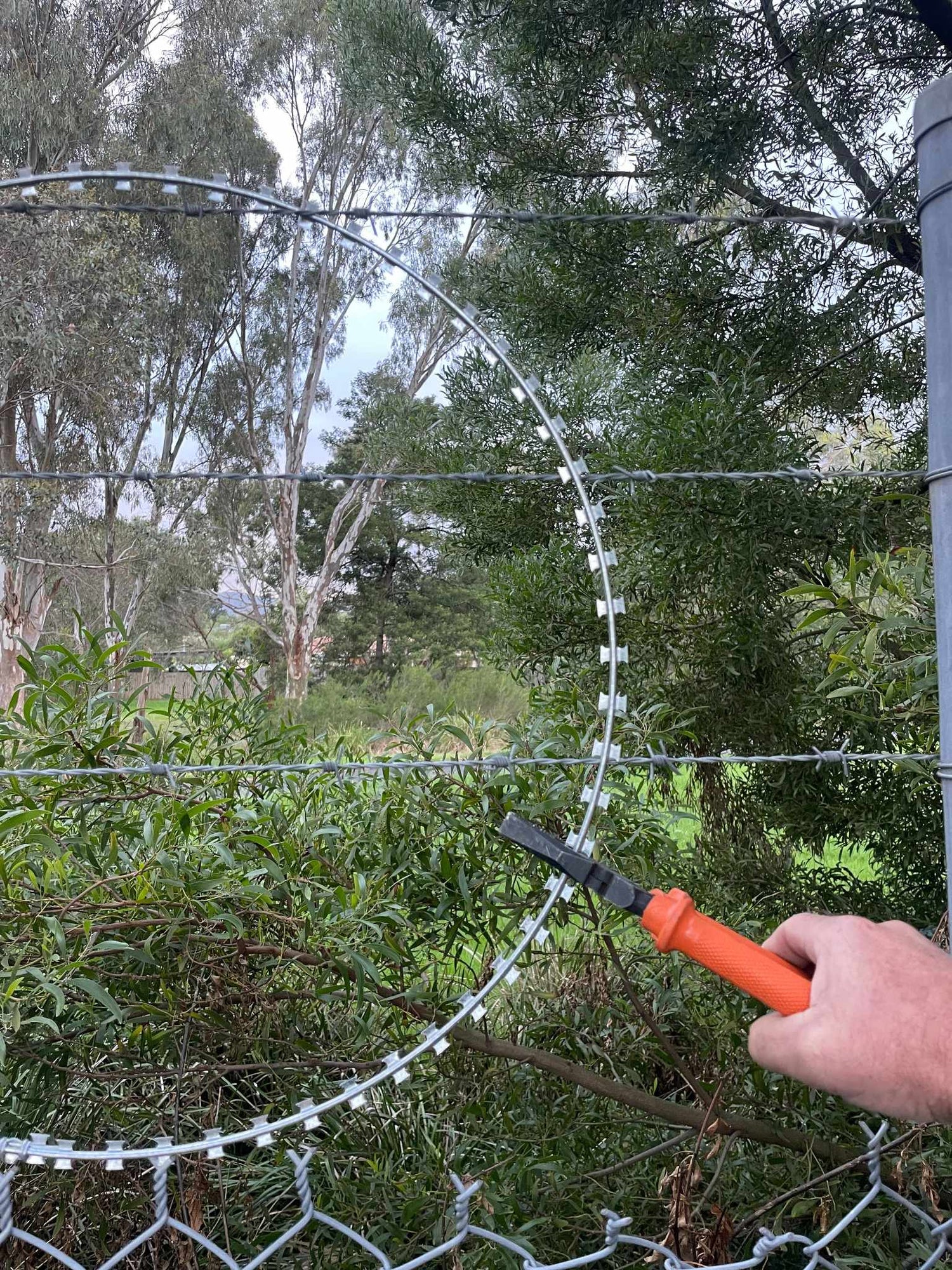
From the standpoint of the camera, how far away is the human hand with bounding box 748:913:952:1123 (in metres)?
0.51

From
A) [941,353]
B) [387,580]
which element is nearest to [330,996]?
[941,353]

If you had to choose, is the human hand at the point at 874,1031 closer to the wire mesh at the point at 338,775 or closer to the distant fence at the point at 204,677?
the wire mesh at the point at 338,775

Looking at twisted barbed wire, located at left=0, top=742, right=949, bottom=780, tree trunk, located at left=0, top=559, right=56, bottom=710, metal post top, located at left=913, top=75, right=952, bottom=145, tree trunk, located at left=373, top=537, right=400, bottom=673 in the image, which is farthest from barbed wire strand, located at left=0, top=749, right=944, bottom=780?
tree trunk, located at left=0, top=559, right=56, bottom=710

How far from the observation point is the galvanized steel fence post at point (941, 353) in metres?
0.74

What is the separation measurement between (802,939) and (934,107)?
0.66 m

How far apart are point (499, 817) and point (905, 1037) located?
0.51 metres

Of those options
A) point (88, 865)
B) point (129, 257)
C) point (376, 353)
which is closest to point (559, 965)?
point (88, 865)

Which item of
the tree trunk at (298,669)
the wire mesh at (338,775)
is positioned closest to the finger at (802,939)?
the wire mesh at (338,775)

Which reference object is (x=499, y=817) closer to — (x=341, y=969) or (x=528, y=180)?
(x=341, y=969)

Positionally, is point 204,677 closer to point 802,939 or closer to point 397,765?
point 397,765

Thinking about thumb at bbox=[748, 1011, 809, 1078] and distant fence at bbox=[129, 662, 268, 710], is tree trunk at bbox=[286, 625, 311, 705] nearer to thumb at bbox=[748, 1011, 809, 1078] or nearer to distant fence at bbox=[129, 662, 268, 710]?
distant fence at bbox=[129, 662, 268, 710]

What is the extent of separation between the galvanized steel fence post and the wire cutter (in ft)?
0.91

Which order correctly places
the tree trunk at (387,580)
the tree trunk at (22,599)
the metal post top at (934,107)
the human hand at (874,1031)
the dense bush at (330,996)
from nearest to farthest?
the human hand at (874,1031)
the metal post top at (934,107)
the dense bush at (330,996)
the tree trunk at (387,580)
the tree trunk at (22,599)

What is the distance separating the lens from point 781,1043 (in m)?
0.53
